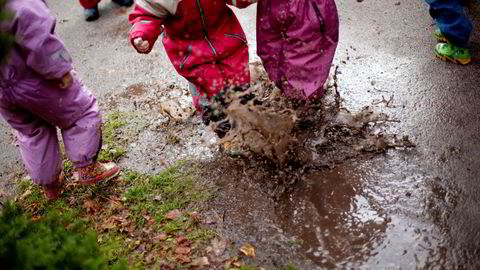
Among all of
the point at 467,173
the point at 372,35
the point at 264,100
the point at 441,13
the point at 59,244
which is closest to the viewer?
the point at 59,244

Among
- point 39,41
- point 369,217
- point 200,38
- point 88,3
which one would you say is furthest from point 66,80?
point 88,3

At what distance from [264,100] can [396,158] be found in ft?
3.30

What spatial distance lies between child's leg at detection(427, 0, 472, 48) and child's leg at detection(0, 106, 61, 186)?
122 inches

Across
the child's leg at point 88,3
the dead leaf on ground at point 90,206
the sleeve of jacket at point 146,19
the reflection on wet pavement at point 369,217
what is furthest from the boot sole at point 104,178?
the child's leg at point 88,3

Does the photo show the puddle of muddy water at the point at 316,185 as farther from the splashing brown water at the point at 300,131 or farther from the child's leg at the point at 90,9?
the child's leg at the point at 90,9

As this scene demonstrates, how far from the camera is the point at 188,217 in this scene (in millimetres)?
2904

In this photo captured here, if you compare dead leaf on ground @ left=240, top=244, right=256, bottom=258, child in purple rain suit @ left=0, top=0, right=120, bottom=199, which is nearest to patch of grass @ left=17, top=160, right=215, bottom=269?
child in purple rain suit @ left=0, top=0, right=120, bottom=199

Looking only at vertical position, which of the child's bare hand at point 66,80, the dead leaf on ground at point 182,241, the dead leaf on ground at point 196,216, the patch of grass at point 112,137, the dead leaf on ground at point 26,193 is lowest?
the dead leaf on ground at point 26,193

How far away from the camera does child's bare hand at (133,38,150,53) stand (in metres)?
2.90

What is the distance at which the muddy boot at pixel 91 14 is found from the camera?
5723mm

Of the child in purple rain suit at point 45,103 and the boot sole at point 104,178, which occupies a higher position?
the child in purple rain suit at point 45,103

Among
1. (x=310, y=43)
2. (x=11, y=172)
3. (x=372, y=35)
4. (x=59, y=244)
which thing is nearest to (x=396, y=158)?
(x=310, y=43)

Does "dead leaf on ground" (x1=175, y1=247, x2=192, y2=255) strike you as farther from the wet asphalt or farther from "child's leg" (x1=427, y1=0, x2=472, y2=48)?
"child's leg" (x1=427, y1=0, x2=472, y2=48)

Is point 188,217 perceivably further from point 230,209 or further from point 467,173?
point 467,173
